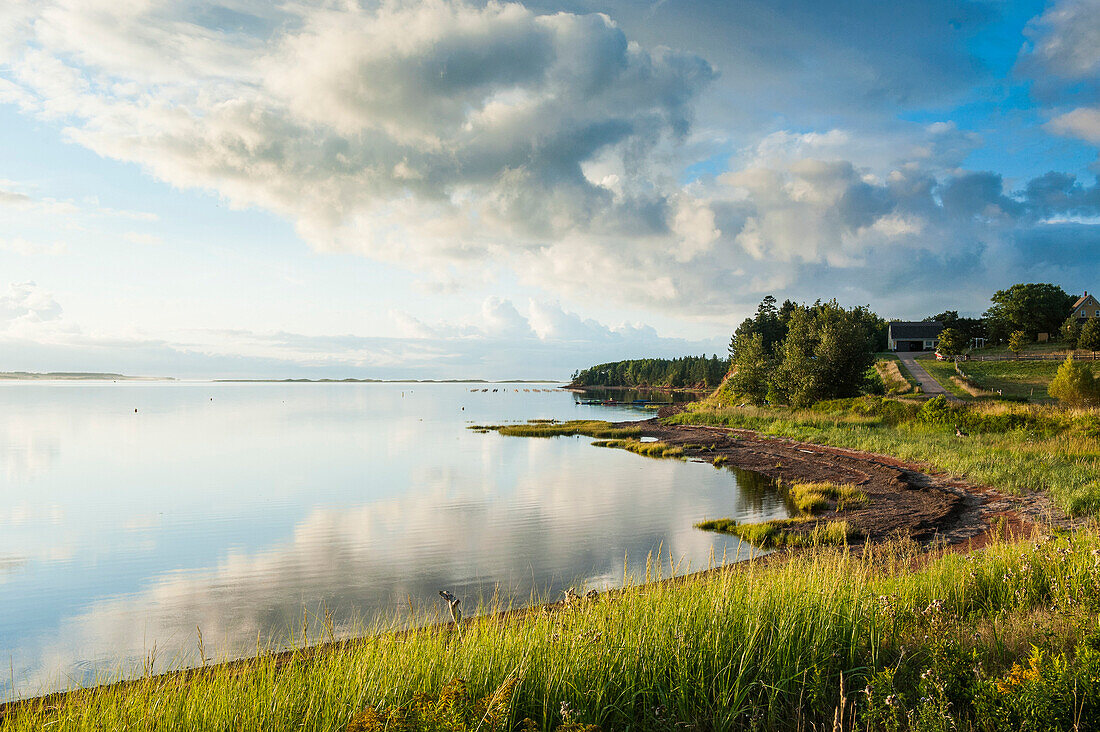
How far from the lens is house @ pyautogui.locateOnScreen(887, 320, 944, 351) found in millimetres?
89750

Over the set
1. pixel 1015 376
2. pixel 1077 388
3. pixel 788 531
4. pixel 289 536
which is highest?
pixel 1015 376

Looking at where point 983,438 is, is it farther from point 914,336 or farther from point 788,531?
point 914,336

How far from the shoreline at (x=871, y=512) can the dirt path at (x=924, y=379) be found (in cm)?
1924

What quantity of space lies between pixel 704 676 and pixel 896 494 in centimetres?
2302

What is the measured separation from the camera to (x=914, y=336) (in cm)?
9106

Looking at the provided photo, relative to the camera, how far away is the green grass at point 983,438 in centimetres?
2070

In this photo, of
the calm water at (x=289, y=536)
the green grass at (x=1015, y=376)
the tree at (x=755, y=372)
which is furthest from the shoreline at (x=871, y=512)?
the green grass at (x=1015, y=376)

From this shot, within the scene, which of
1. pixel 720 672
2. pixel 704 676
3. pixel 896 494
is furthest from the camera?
pixel 896 494

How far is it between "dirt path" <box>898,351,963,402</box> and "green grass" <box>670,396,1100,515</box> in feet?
32.1

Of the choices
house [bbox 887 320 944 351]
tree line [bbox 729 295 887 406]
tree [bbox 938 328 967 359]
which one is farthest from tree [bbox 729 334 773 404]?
house [bbox 887 320 944 351]

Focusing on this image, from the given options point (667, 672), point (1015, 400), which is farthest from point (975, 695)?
point (1015, 400)

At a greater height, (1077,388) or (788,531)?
(1077,388)

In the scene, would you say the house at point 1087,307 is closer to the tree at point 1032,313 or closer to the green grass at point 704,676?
the tree at point 1032,313

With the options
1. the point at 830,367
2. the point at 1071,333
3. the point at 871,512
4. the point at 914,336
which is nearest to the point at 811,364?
the point at 830,367
